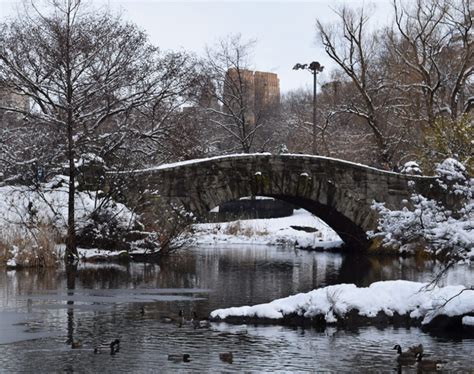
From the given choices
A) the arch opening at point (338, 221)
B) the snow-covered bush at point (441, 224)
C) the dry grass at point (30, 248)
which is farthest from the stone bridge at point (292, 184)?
the snow-covered bush at point (441, 224)

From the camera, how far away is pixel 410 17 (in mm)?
39094

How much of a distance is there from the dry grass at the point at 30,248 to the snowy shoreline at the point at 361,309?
27.7ft

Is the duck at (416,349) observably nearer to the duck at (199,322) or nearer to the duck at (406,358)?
the duck at (406,358)

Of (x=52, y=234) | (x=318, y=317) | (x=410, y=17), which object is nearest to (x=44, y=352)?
(x=318, y=317)

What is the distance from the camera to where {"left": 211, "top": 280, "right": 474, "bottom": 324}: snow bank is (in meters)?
13.1

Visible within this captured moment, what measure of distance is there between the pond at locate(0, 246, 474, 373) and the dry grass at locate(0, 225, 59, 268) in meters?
0.75

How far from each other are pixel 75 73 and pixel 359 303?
1391 cm

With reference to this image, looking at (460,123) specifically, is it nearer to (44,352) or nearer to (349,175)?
(349,175)

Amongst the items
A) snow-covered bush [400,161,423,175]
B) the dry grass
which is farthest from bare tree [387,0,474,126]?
the dry grass

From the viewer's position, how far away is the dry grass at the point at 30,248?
2062 centimetres

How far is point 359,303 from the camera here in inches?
523

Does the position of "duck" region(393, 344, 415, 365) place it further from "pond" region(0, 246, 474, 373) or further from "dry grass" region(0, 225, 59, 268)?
"dry grass" region(0, 225, 59, 268)

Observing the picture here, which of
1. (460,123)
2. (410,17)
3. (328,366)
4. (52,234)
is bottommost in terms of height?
(328,366)

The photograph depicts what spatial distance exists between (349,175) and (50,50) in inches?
418
